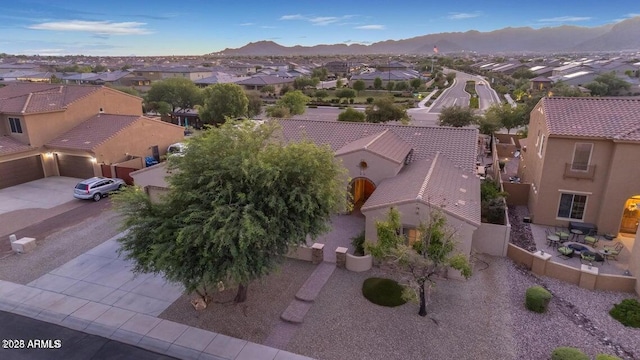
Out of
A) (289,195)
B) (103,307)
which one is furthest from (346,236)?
(103,307)

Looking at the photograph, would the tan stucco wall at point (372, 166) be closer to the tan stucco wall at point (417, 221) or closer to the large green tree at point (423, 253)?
the tan stucco wall at point (417, 221)

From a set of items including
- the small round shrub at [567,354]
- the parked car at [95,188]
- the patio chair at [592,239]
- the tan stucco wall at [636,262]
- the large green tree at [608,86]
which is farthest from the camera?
the large green tree at [608,86]

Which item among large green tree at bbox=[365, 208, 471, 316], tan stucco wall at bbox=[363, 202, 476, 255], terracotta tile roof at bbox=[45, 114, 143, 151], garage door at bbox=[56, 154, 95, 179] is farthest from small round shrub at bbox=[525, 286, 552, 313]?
garage door at bbox=[56, 154, 95, 179]

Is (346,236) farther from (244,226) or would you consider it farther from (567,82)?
(567,82)

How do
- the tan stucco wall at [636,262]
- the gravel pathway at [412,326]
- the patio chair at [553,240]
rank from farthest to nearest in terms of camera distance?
1. the patio chair at [553,240]
2. the tan stucco wall at [636,262]
3. the gravel pathway at [412,326]

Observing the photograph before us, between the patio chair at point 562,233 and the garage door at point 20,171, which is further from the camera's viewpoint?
the garage door at point 20,171

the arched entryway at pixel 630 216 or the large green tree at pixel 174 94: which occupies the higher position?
the large green tree at pixel 174 94

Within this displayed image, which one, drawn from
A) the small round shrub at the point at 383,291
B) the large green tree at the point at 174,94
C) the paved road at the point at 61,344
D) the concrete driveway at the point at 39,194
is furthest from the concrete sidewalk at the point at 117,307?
the large green tree at the point at 174,94
